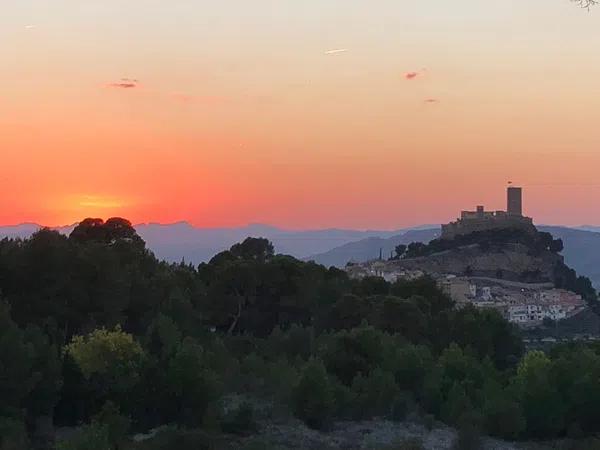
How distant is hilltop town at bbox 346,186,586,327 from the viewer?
89688 mm

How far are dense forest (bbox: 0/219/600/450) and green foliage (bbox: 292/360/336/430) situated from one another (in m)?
0.02

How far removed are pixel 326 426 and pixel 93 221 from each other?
85.4 feet

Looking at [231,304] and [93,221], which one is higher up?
[93,221]

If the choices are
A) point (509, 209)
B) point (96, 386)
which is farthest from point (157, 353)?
point (509, 209)

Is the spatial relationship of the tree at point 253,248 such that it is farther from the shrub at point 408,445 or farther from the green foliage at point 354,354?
the shrub at point 408,445

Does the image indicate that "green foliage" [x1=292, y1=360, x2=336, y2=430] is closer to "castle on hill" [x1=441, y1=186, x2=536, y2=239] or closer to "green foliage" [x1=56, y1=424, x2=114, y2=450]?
"green foliage" [x1=56, y1=424, x2=114, y2=450]

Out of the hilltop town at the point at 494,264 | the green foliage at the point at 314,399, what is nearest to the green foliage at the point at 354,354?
the green foliage at the point at 314,399

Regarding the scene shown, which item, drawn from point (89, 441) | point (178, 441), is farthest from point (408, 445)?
point (89, 441)

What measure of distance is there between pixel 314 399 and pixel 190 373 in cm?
270

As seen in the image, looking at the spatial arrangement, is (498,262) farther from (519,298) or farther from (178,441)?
(178,441)

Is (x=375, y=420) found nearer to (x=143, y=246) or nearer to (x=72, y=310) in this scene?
(x=72, y=310)

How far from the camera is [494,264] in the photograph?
110125 millimetres

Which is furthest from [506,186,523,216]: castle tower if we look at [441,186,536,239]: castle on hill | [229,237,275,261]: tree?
[229,237,275,261]: tree

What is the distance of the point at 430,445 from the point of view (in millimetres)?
17422
